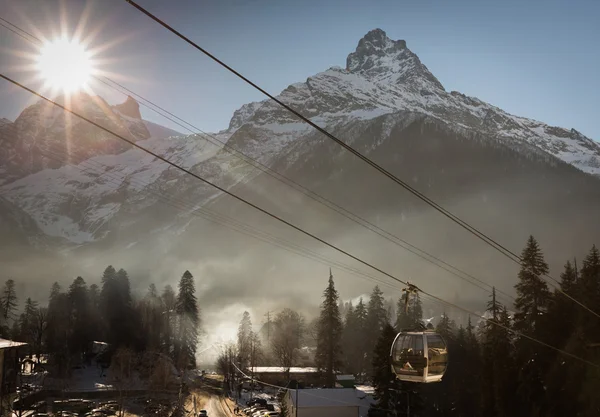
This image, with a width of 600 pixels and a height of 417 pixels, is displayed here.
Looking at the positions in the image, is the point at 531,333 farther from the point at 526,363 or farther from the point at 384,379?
the point at 384,379

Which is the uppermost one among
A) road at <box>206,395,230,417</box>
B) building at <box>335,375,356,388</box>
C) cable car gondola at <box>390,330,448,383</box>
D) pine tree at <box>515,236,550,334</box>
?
pine tree at <box>515,236,550,334</box>

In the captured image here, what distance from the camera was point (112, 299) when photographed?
3270 inches

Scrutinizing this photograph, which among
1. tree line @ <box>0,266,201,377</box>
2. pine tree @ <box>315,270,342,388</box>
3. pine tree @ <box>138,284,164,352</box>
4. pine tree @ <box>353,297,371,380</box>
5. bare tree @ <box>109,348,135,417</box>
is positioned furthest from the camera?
pine tree @ <box>353,297,371,380</box>

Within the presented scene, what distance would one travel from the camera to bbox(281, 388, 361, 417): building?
53.9m

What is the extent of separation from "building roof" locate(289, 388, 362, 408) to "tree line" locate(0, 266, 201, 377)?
23254 mm

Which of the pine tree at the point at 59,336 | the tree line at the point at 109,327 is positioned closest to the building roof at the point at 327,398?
the tree line at the point at 109,327

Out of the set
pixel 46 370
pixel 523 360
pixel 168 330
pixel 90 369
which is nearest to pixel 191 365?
pixel 168 330

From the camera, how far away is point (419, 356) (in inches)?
835

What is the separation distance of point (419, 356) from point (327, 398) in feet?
122

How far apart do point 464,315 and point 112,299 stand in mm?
138508

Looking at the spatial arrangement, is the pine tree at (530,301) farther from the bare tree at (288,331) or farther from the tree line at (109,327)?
the bare tree at (288,331)

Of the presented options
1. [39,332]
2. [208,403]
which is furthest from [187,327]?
[39,332]

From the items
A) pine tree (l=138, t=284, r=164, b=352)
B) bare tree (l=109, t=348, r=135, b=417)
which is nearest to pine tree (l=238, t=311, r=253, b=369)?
pine tree (l=138, t=284, r=164, b=352)

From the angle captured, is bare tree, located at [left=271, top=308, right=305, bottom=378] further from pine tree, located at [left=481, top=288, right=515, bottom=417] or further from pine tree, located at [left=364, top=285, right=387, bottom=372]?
pine tree, located at [left=481, top=288, right=515, bottom=417]
